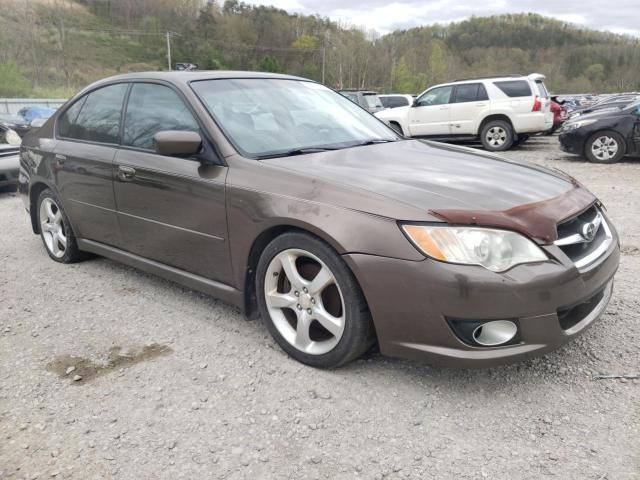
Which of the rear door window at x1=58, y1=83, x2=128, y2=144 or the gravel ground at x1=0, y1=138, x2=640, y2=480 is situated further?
the rear door window at x1=58, y1=83, x2=128, y2=144

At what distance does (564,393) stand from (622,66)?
106 meters

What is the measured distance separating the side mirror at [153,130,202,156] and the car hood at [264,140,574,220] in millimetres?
447

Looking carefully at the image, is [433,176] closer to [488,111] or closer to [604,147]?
[604,147]

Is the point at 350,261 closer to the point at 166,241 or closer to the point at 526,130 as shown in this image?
the point at 166,241

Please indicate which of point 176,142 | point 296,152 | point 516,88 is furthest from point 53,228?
point 516,88

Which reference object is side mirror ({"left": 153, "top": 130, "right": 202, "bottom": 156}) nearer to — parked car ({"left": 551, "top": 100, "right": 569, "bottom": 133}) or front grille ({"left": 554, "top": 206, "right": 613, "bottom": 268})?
front grille ({"left": 554, "top": 206, "right": 613, "bottom": 268})

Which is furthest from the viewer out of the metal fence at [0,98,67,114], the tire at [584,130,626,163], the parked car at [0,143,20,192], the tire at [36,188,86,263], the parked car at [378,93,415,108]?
the metal fence at [0,98,67,114]

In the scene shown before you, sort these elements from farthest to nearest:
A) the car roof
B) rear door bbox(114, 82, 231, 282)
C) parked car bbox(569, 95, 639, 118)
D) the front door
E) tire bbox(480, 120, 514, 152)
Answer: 1. the front door
2. tire bbox(480, 120, 514, 152)
3. parked car bbox(569, 95, 639, 118)
4. the car roof
5. rear door bbox(114, 82, 231, 282)

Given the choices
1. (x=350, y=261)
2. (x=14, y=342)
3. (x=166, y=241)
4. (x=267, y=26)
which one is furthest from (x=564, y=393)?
(x=267, y=26)

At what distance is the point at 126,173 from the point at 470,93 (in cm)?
1086

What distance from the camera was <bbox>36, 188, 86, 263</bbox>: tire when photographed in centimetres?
447

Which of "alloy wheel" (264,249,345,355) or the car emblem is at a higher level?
the car emblem

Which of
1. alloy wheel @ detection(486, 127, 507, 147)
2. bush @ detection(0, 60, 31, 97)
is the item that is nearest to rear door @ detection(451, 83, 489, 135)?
alloy wheel @ detection(486, 127, 507, 147)

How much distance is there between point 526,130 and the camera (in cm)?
1215
